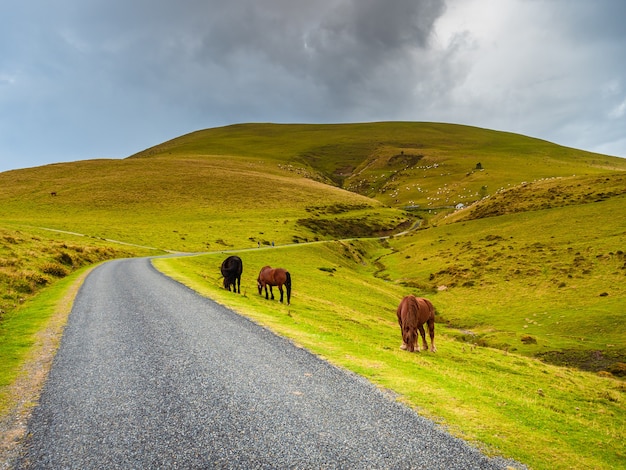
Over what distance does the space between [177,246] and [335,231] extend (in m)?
48.1

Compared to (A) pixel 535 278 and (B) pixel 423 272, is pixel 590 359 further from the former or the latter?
(B) pixel 423 272

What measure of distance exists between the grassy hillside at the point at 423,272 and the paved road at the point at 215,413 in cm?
153

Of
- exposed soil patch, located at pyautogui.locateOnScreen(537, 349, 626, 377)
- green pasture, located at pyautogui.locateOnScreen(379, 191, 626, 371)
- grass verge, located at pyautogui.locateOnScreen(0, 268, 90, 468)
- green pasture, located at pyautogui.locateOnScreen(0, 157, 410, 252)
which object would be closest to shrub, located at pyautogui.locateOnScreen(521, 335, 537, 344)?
green pasture, located at pyautogui.locateOnScreen(379, 191, 626, 371)

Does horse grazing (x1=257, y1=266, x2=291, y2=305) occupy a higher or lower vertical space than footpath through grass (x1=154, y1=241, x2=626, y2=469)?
higher

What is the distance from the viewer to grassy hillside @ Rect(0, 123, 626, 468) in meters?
11.5

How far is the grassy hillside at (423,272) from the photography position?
1148 centimetres

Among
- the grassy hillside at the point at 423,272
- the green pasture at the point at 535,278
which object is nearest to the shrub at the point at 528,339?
the green pasture at the point at 535,278

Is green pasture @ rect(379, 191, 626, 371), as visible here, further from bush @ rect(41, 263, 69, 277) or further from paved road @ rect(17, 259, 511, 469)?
bush @ rect(41, 263, 69, 277)

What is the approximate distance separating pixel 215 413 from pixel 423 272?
183 feet

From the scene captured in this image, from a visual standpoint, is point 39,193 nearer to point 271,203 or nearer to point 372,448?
point 271,203

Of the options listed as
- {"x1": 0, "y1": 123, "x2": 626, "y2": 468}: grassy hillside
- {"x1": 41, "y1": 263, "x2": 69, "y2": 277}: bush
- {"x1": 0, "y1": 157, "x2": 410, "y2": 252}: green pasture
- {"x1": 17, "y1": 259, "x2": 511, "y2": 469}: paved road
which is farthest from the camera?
{"x1": 0, "y1": 157, "x2": 410, "y2": 252}: green pasture

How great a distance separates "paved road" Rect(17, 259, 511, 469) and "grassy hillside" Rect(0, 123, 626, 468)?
60.2 inches

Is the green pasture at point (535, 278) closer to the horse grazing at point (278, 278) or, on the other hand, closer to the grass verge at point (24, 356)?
the horse grazing at point (278, 278)

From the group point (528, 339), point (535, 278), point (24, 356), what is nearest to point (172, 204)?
point (535, 278)
